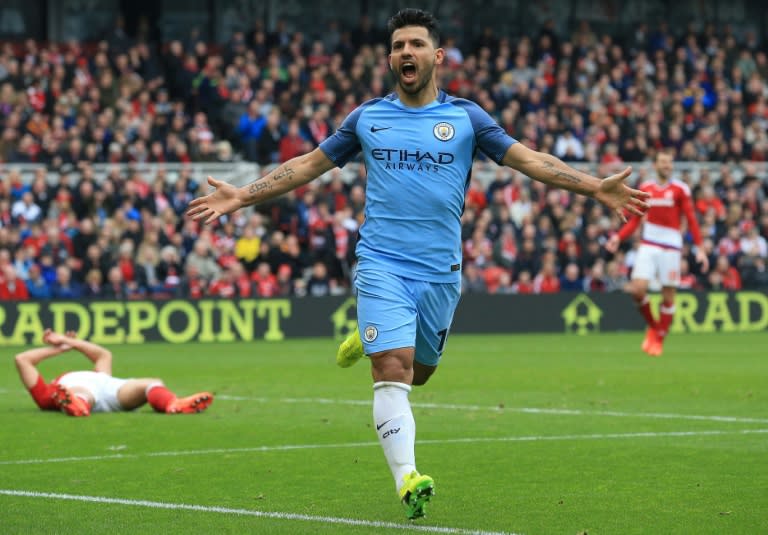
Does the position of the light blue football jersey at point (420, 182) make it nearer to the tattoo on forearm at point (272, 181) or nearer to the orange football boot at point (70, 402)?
the tattoo on forearm at point (272, 181)

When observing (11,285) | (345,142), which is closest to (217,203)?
(345,142)

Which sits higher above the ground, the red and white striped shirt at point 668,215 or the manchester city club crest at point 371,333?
the manchester city club crest at point 371,333

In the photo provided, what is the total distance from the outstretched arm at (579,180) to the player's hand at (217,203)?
150 centimetres

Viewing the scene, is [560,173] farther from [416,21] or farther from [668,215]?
[668,215]

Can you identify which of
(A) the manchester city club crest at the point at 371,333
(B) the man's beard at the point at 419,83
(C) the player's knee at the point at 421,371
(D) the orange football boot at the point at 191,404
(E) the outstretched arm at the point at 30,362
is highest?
(B) the man's beard at the point at 419,83

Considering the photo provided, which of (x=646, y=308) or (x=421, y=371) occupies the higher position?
(x=421, y=371)

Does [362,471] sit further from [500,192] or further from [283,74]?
[283,74]

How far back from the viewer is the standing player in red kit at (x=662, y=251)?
2120cm

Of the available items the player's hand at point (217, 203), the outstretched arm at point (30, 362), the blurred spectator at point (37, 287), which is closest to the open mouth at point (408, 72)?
the player's hand at point (217, 203)

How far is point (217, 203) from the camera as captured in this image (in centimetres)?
858

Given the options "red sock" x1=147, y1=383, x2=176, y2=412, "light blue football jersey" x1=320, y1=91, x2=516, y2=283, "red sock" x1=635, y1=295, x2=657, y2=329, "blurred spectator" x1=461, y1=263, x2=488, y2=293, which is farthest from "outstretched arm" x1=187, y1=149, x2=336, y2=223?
"blurred spectator" x1=461, y1=263, x2=488, y2=293

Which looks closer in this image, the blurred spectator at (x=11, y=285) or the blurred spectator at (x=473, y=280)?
the blurred spectator at (x=11, y=285)

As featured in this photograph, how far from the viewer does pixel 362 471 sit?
31.9 feet

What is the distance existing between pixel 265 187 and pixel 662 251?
1389cm
